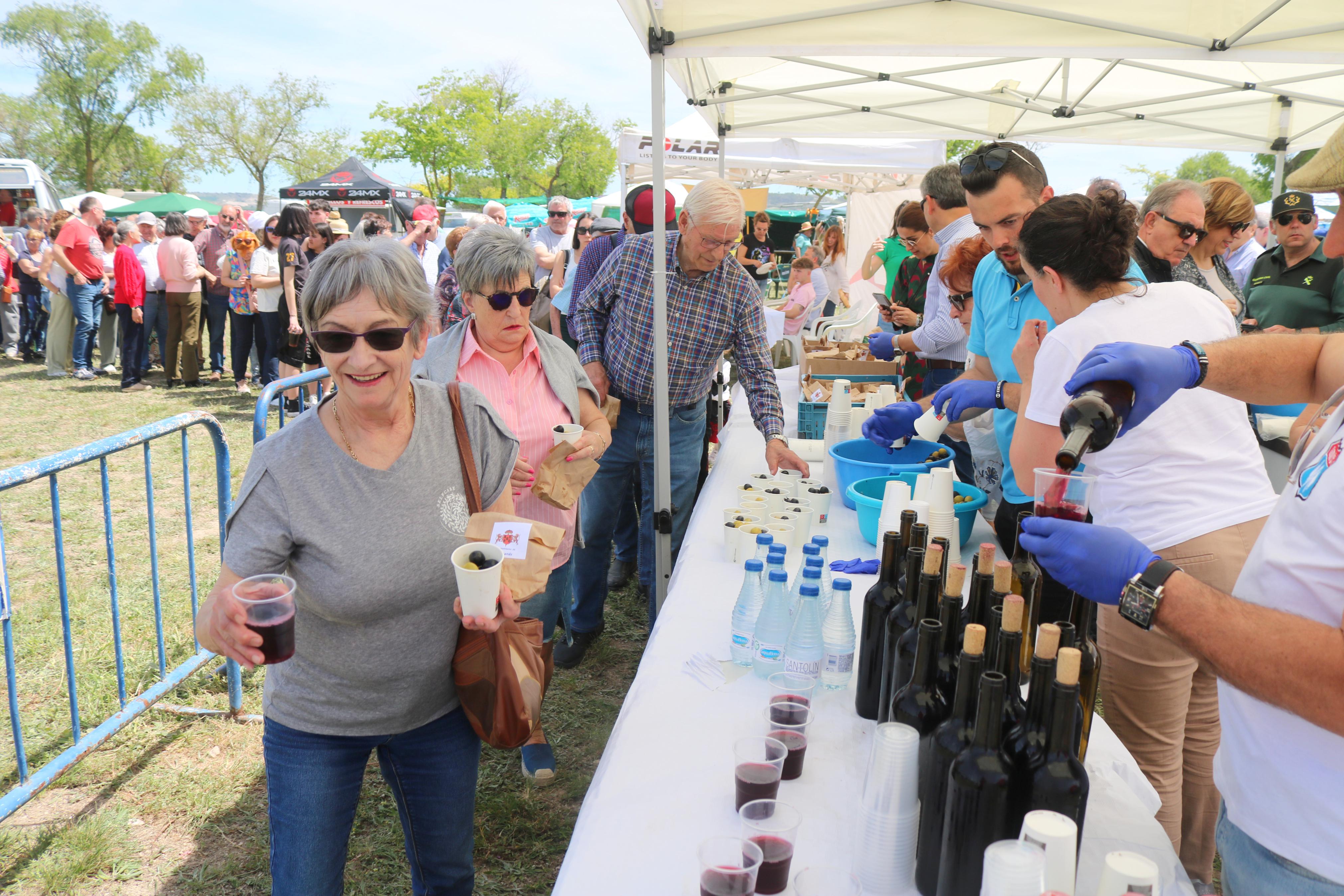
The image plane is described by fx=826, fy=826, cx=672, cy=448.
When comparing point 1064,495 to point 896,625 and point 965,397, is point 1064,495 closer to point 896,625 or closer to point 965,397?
point 896,625

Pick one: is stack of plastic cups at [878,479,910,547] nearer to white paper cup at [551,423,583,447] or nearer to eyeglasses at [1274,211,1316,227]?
white paper cup at [551,423,583,447]

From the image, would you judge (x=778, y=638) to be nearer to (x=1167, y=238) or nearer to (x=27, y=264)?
(x=1167, y=238)

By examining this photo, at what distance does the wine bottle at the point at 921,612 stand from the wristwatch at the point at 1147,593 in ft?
0.99

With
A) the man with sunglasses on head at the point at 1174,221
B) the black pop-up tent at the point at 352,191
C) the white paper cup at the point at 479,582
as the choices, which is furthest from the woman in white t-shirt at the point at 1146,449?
the black pop-up tent at the point at 352,191

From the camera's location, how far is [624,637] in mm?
4406

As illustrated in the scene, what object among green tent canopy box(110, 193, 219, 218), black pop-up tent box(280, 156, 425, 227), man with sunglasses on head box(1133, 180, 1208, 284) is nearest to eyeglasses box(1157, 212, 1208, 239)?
man with sunglasses on head box(1133, 180, 1208, 284)

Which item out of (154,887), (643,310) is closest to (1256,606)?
(643,310)

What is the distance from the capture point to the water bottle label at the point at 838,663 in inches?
73.9

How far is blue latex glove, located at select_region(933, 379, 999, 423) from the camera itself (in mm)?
2801

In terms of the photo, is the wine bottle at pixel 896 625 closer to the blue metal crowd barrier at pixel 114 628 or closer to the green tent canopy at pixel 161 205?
the blue metal crowd barrier at pixel 114 628

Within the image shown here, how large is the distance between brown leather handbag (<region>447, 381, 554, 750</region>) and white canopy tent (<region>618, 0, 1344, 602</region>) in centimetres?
A: 176

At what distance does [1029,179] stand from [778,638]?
5.95ft

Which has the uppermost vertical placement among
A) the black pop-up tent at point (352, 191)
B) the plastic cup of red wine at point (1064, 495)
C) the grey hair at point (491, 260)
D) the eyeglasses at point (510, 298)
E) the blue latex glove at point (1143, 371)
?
the black pop-up tent at point (352, 191)

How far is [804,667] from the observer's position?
1.84 meters
